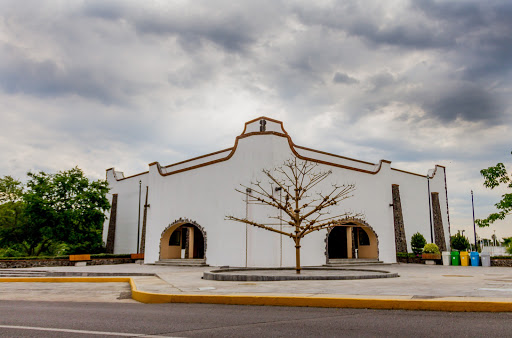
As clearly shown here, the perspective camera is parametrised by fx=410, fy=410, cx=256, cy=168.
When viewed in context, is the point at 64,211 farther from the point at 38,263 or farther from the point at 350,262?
the point at 350,262

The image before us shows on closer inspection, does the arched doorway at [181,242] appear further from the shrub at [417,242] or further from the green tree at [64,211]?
the shrub at [417,242]

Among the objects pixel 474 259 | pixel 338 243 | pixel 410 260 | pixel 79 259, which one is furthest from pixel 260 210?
pixel 474 259

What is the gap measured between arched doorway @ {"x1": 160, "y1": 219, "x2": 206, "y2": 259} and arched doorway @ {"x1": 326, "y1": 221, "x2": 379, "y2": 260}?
947cm

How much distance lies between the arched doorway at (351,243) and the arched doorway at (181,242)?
9468mm

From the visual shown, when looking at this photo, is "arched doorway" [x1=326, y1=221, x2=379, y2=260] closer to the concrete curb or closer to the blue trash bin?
the blue trash bin

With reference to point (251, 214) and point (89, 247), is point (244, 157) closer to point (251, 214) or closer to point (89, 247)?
point (251, 214)

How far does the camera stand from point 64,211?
32.6 meters

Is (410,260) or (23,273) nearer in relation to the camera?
(23,273)

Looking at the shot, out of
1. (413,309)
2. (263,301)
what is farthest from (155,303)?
(413,309)

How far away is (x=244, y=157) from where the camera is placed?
2416 cm

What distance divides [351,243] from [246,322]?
23720 millimetres

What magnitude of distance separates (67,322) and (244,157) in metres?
17.9

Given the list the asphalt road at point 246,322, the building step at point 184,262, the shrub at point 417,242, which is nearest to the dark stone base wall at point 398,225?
the shrub at point 417,242

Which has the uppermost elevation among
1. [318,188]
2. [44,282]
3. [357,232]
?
[318,188]
